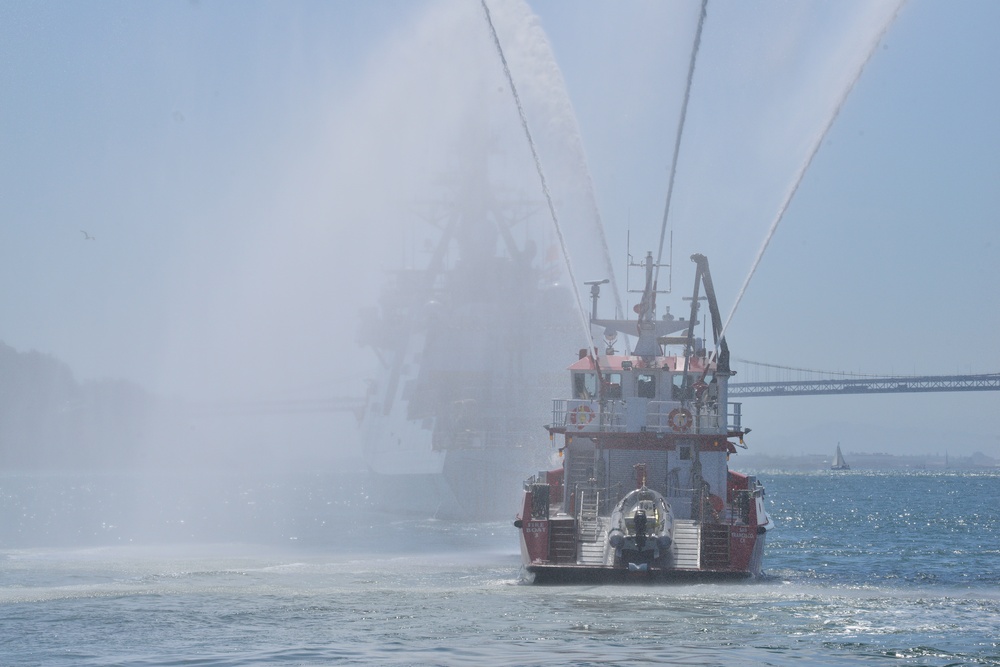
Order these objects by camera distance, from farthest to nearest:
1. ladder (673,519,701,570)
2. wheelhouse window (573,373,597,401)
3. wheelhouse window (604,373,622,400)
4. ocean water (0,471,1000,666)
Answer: wheelhouse window (573,373,597,401), wheelhouse window (604,373,622,400), ladder (673,519,701,570), ocean water (0,471,1000,666)

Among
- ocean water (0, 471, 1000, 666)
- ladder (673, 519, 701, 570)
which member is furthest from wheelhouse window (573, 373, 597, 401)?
ladder (673, 519, 701, 570)

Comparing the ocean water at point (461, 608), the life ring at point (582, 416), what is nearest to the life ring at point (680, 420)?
the life ring at point (582, 416)

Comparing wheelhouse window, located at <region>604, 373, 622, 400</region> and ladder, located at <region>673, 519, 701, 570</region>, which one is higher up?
wheelhouse window, located at <region>604, 373, 622, 400</region>

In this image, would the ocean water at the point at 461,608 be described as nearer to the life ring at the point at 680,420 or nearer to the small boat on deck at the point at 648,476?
the small boat on deck at the point at 648,476

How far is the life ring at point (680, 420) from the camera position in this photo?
110 feet

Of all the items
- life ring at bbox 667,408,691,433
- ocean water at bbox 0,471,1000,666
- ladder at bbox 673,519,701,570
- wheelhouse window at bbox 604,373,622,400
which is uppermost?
wheelhouse window at bbox 604,373,622,400

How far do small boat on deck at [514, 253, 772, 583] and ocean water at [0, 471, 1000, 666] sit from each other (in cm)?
82

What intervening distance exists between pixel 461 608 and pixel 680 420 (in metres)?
9.44

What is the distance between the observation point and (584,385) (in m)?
36.6

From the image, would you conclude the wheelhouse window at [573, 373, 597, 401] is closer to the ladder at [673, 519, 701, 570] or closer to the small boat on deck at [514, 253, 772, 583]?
the small boat on deck at [514, 253, 772, 583]

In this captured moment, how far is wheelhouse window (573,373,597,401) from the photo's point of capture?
1432 inches

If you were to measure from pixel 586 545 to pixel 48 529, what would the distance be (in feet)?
172

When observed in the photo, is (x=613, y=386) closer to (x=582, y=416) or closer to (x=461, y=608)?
(x=582, y=416)

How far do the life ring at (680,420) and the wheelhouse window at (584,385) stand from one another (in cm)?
328
